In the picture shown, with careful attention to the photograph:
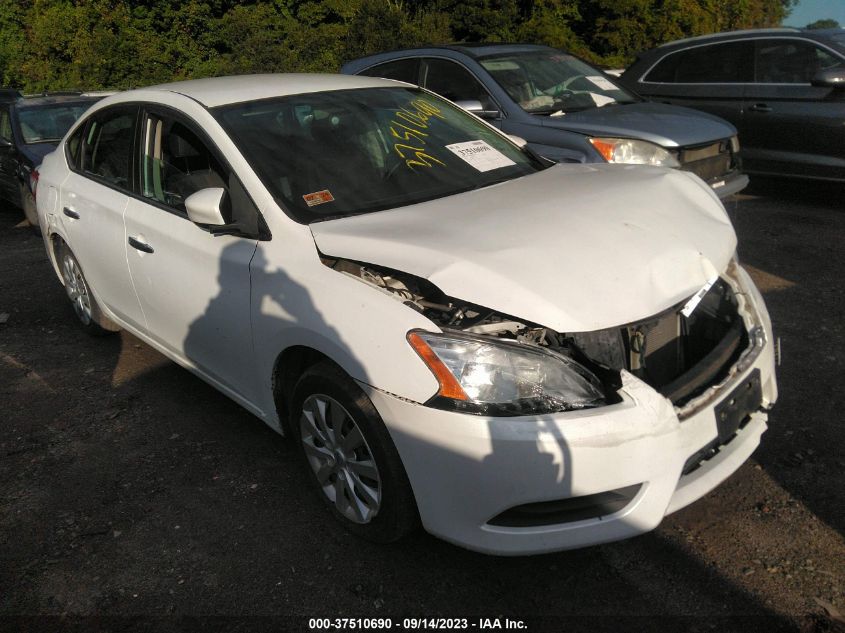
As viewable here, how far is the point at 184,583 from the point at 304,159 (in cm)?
182

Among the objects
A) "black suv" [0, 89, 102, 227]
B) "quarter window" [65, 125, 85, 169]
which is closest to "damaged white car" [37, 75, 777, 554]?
"quarter window" [65, 125, 85, 169]

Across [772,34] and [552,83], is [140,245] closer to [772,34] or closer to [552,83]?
[552,83]

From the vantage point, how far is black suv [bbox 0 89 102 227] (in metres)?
8.73

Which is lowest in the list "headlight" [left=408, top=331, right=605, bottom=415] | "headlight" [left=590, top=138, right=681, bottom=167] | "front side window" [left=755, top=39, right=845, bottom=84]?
"headlight" [left=590, top=138, right=681, bottom=167]

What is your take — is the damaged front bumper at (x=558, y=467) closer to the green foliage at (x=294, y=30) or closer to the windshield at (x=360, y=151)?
the windshield at (x=360, y=151)

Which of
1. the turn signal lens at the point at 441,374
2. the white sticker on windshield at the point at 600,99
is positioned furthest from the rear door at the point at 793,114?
the turn signal lens at the point at 441,374

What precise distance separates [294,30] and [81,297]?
15126mm

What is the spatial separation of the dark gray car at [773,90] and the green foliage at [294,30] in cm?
932

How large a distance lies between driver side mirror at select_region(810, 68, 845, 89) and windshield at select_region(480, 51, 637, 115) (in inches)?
64.1

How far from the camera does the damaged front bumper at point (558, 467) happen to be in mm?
2318

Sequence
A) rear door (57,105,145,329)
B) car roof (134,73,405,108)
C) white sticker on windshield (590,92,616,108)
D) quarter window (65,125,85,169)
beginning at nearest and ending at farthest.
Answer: car roof (134,73,405,108)
rear door (57,105,145,329)
quarter window (65,125,85,169)
white sticker on windshield (590,92,616,108)

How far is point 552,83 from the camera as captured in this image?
6645 millimetres

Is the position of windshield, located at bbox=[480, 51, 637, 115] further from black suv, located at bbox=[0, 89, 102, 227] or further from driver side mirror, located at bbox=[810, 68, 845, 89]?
black suv, located at bbox=[0, 89, 102, 227]

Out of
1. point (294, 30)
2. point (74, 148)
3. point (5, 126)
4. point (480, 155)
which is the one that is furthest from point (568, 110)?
point (294, 30)
